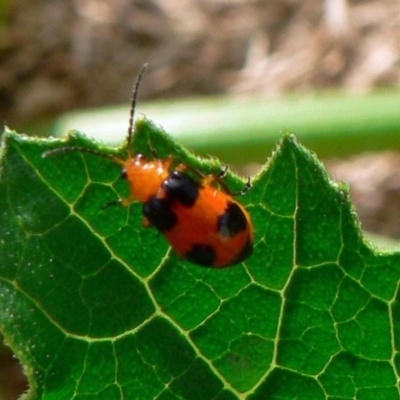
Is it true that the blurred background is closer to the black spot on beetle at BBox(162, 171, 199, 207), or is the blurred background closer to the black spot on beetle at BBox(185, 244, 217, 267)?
the black spot on beetle at BBox(162, 171, 199, 207)

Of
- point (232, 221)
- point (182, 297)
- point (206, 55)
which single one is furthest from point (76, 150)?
point (206, 55)

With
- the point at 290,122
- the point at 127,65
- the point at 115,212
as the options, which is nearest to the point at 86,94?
the point at 127,65

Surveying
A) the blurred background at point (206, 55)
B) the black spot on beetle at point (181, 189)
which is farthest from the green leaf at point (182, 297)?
the blurred background at point (206, 55)

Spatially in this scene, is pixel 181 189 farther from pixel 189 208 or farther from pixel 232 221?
pixel 232 221

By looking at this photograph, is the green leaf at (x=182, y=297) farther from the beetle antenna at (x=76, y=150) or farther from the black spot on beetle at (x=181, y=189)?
the black spot on beetle at (x=181, y=189)

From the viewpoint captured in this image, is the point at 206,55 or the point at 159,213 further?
the point at 206,55

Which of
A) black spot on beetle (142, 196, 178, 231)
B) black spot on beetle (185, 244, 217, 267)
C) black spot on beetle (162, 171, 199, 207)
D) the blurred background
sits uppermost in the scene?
the blurred background

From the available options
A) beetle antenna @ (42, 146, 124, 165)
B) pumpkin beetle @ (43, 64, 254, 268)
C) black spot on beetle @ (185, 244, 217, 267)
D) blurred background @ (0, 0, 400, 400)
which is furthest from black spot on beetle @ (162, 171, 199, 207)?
blurred background @ (0, 0, 400, 400)
